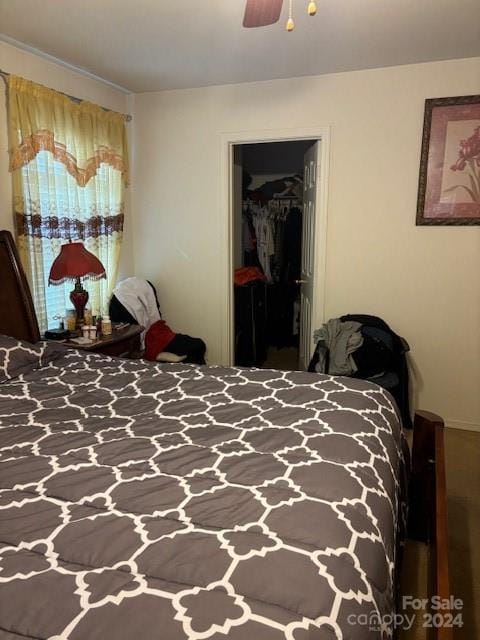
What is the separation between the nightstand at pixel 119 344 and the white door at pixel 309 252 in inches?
53.9

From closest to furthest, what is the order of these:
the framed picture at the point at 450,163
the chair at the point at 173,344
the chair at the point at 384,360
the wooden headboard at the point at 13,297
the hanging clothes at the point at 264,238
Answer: the wooden headboard at the point at 13,297, the framed picture at the point at 450,163, the chair at the point at 384,360, the chair at the point at 173,344, the hanging clothes at the point at 264,238

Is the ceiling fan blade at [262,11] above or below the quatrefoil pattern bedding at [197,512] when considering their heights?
above

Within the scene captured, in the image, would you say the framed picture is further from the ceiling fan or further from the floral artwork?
the ceiling fan

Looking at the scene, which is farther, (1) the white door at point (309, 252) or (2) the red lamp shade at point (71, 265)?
(1) the white door at point (309, 252)

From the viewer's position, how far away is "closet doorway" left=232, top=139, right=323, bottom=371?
4.35 meters

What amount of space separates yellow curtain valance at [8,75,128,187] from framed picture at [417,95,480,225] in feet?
7.38

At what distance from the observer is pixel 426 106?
116 inches

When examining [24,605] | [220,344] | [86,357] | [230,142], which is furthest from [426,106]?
[24,605]

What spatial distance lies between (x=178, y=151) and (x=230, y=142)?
1.47ft

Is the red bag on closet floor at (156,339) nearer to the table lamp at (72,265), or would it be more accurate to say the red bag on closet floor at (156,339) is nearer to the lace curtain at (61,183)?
the lace curtain at (61,183)

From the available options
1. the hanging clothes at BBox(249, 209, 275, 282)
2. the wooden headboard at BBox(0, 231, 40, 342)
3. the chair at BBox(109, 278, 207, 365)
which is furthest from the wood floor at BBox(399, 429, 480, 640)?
the hanging clothes at BBox(249, 209, 275, 282)

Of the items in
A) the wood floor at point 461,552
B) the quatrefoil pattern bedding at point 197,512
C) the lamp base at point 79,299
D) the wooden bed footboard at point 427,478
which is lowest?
the wood floor at point 461,552

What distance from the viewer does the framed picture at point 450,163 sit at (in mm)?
2900

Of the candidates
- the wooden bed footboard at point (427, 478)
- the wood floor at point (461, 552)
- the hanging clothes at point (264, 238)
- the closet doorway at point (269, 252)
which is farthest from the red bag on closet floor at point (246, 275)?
the wooden bed footboard at point (427, 478)
